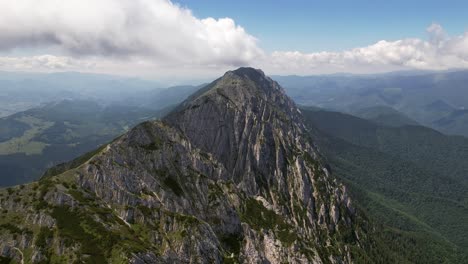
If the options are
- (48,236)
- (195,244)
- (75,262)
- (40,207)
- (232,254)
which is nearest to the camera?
(75,262)

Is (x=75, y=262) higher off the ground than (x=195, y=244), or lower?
higher

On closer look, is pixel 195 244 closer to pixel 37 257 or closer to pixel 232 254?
pixel 232 254

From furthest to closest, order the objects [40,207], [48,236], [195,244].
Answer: [195,244], [40,207], [48,236]

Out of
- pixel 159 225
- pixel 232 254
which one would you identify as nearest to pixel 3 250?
pixel 159 225

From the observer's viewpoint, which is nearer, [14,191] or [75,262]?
[75,262]

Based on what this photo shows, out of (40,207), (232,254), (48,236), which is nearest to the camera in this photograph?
(48,236)

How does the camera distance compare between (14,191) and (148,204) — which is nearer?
(14,191)

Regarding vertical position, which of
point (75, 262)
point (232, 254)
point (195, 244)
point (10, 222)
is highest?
point (10, 222)

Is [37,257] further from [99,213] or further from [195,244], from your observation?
[195,244]

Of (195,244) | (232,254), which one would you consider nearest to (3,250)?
(195,244)
